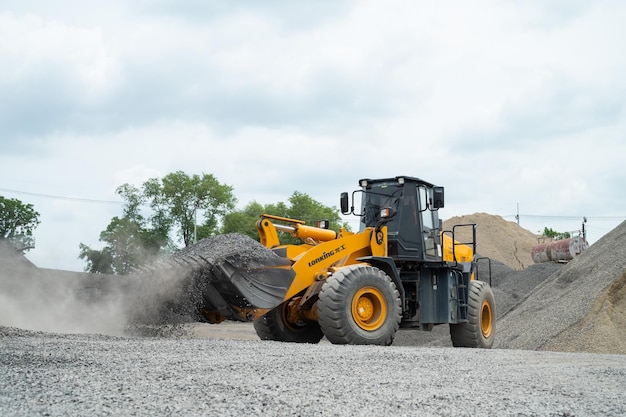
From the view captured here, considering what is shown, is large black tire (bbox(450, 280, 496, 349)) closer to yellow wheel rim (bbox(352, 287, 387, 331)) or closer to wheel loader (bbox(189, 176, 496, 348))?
wheel loader (bbox(189, 176, 496, 348))

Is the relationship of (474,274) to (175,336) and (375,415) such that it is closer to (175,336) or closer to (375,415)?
(175,336)

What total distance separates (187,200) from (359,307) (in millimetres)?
42450

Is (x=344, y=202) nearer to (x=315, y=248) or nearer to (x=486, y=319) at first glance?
(x=315, y=248)

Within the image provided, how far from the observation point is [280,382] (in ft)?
20.2

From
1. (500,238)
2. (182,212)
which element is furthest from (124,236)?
(500,238)

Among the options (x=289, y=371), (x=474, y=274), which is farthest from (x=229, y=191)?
(x=289, y=371)

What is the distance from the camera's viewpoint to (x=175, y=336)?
1082 cm

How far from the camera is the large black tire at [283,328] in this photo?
42.3 feet

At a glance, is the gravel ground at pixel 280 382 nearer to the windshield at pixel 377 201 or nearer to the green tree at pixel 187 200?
the windshield at pixel 377 201

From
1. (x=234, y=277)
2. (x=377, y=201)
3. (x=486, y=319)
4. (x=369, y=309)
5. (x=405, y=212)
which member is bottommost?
(x=486, y=319)

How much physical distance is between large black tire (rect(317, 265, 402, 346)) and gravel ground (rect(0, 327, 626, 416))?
1.70m

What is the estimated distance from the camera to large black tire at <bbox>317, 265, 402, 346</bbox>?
10969 mm

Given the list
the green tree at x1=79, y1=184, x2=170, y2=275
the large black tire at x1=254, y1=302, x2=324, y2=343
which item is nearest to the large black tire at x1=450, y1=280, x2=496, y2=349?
the large black tire at x1=254, y1=302, x2=324, y2=343

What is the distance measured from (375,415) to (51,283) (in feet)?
31.3
